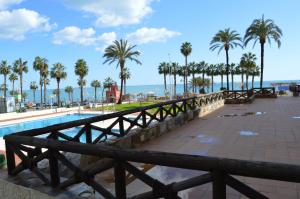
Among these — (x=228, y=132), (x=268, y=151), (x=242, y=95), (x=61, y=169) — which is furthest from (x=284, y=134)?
(x=242, y=95)

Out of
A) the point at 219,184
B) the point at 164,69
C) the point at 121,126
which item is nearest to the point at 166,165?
the point at 219,184

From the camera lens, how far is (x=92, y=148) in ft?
9.93

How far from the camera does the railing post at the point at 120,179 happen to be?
9.51 feet

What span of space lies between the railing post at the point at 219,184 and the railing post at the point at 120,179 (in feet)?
3.15

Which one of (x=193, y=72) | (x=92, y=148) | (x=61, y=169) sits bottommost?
(x=61, y=169)

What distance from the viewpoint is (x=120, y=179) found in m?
2.94

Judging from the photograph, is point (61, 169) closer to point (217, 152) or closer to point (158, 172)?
point (158, 172)

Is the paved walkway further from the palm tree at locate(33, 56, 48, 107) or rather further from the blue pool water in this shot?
the palm tree at locate(33, 56, 48, 107)

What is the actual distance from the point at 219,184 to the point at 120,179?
1.05m

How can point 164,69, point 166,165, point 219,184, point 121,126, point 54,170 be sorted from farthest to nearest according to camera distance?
point 164,69
point 121,126
point 54,170
point 166,165
point 219,184

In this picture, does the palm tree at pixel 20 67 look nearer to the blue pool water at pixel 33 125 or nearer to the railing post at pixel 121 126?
the blue pool water at pixel 33 125

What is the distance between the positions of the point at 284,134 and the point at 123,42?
3773 centimetres

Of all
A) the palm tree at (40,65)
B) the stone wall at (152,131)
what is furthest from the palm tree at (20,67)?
the stone wall at (152,131)

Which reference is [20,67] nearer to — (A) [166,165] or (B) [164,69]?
(B) [164,69]
